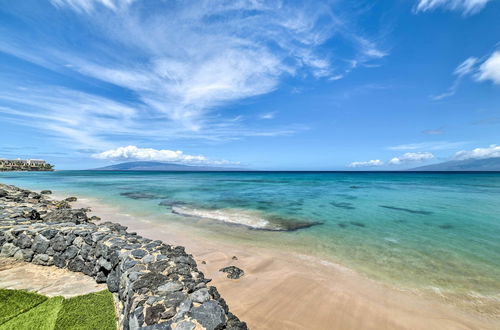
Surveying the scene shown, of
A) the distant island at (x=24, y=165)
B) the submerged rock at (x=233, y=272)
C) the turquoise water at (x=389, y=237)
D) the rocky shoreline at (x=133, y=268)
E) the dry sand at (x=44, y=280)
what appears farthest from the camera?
the distant island at (x=24, y=165)

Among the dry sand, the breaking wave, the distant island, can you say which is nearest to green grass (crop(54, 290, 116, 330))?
the dry sand

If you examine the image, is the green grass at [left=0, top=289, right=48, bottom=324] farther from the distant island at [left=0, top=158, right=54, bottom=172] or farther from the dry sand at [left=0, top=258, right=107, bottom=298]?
the distant island at [left=0, top=158, right=54, bottom=172]

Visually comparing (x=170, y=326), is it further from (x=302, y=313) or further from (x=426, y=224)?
(x=426, y=224)

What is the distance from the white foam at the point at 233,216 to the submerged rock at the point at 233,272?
705cm

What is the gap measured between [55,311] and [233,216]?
14373 millimetres

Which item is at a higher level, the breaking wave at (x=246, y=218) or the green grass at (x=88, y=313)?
the green grass at (x=88, y=313)

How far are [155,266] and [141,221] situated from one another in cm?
1294

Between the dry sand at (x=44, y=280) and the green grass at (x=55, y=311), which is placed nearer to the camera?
the green grass at (x=55, y=311)

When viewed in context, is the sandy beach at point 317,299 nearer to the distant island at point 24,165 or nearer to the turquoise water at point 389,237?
the turquoise water at point 389,237

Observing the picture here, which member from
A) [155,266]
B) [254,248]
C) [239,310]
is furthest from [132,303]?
[254,248]

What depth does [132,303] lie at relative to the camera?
499 centimetres

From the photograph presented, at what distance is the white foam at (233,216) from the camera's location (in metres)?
17.1

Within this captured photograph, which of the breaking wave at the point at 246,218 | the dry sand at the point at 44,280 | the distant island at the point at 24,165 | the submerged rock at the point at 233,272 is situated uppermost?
the distant island at the point at 24,165

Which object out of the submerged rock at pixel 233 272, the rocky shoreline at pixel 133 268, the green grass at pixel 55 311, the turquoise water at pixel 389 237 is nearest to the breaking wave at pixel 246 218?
the turquoise water at pixel 389 237
